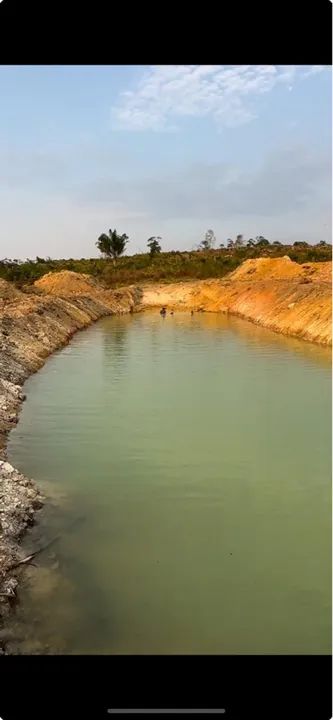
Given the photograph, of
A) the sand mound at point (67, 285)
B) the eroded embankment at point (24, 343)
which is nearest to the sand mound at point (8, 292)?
the eroded embankment at point (24, 343)

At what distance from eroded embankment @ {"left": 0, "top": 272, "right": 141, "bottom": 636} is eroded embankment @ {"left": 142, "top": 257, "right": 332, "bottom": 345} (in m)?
3.33

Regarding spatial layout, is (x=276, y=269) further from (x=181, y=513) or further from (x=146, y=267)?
(x=181, y=513)

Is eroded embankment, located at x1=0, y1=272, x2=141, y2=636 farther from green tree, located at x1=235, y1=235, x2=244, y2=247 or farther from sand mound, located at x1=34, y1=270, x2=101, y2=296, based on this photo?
green tree, located at x1=235, y1=235, x2=244, y2=247

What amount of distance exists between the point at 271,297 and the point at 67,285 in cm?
Result: 1658

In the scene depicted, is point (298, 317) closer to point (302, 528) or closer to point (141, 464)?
point (141, 464)

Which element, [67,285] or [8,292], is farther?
[67,285]

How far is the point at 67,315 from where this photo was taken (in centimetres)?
2747

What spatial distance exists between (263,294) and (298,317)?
7.87m

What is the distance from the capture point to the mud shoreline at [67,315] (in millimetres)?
6262

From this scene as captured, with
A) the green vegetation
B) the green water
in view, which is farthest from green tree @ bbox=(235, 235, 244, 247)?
the green water

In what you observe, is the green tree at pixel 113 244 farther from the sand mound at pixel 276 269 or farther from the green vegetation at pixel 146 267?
the sand mound at pixel 276 269

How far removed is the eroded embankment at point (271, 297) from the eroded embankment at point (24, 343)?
10.9 feet
